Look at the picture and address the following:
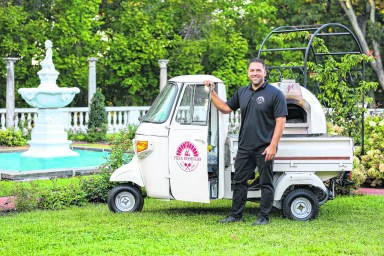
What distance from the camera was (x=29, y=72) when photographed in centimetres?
2798

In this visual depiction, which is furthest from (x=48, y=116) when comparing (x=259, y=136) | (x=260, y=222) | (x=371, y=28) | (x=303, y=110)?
(x=371, y=28)

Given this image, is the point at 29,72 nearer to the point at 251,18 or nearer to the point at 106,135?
the point at 106,135

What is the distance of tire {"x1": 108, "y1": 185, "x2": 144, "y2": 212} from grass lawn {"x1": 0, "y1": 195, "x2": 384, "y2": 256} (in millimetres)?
129

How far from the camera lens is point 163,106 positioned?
32.7 feet

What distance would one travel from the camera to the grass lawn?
780cm

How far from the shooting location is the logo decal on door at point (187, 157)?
31.5ft

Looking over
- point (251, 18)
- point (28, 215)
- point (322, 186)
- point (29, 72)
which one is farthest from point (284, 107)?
point (251, 18)

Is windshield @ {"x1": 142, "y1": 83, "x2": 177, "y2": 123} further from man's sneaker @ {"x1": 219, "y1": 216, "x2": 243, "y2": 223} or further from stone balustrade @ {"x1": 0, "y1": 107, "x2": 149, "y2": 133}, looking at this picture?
stone balustrade @ {"x1": 0, "y1": 107, "x2": 149, "y2": 133}

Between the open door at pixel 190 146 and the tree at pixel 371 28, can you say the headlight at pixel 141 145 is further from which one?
the tree at pixel 371 28

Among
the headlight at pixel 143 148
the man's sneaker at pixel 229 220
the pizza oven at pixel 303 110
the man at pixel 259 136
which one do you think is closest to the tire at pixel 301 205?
the man at pixel 259 136

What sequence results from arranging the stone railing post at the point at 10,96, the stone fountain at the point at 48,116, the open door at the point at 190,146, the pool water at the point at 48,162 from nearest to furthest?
1. the open door at the point at 190,146
2. the pool water at the point at 48,162
3. the stone fountain at the point at 48,116
4. the stone railing post at the point at 10,96

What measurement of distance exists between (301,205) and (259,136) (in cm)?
117

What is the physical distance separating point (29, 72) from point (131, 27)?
436 centimetres

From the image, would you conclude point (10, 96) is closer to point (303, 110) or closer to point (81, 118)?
point (81, 118)
